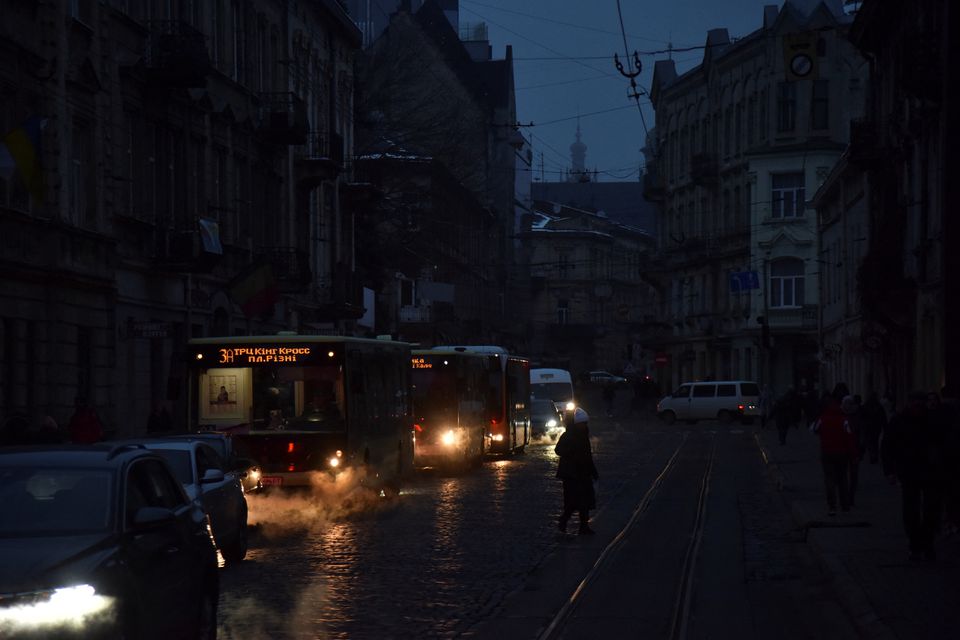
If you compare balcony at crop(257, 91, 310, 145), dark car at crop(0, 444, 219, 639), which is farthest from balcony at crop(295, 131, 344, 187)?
dark car at crop(0, 444, 219, 639)

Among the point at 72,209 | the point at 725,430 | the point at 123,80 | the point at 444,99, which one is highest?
the point at 444,99

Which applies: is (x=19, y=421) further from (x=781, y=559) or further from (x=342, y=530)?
(x=781, y=559)

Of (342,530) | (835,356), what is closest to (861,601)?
(342,530)

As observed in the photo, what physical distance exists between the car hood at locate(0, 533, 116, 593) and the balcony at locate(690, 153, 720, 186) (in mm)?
80054

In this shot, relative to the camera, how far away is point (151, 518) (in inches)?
365

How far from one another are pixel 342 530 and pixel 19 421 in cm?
445

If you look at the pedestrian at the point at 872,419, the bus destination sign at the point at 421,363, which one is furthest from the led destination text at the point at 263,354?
the pedestrian at the point at 872,419

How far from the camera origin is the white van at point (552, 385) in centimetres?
6694

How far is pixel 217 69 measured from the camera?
41.3 meters

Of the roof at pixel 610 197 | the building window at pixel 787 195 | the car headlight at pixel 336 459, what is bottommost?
the car headlight at pixel 336 459

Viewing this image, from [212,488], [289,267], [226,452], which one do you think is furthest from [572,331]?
[212,488]

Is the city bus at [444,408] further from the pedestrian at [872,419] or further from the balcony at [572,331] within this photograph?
the balcony at [572,331]

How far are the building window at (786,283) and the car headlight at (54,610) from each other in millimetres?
73634

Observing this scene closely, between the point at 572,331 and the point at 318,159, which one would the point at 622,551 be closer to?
the point at 318,159
